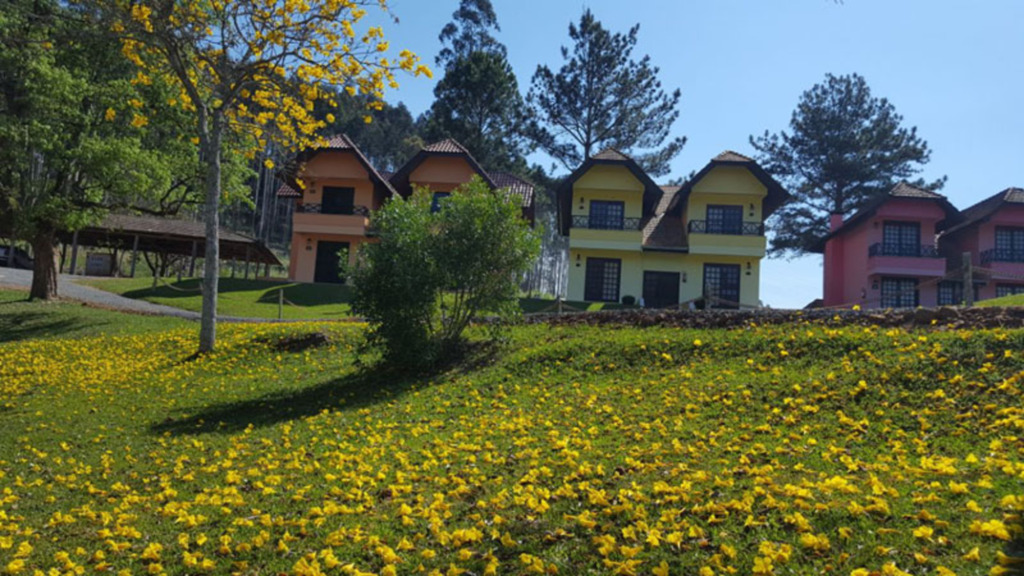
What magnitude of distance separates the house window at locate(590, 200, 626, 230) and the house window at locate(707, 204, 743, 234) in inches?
162

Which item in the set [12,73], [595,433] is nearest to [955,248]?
[595,433]

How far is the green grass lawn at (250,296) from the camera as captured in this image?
2392cm

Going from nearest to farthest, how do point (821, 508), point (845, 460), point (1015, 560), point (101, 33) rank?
point (1015, 560)
point (821, 508)
point (845, 460)
point (101, 33)

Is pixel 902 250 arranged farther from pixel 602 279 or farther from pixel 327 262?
pixel 327 262

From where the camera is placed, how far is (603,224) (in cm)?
3020

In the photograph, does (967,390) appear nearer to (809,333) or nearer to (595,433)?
(809,333)

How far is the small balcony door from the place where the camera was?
106 ft

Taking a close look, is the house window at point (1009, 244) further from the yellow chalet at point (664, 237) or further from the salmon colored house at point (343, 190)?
the salmon colored house at point (343, 190)

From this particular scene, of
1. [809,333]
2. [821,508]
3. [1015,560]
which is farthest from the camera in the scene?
[809,333]

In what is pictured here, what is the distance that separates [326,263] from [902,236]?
28.6m

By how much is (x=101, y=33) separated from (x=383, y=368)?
30.1 ft

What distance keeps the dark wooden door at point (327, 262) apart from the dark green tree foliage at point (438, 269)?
21422 millimetres

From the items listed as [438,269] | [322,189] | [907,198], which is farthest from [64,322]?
[907,198]

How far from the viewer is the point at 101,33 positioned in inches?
514
